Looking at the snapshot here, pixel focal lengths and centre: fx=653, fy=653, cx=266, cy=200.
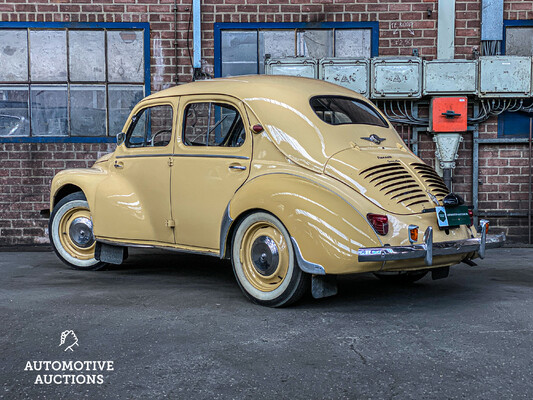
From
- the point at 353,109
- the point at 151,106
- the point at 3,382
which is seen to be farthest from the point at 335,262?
the point at 151,106

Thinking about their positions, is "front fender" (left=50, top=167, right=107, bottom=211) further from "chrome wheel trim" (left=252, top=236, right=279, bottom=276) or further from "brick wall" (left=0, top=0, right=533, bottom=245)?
"brick wall" (left=0, top=0, right=533, bottom=245)

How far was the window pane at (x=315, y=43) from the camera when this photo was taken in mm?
9914

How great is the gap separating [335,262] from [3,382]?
2.34 metres

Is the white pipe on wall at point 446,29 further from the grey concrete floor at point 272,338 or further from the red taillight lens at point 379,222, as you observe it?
the red taillight lens at point 379,222

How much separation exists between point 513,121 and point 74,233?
6.57 m

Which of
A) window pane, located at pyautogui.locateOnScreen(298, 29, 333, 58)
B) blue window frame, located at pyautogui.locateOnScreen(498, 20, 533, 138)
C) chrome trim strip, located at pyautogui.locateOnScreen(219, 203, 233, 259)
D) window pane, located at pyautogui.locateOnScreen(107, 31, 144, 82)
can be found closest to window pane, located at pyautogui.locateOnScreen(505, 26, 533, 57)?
blue window frame, located at pyautogui.locateOnScreen(498, 20, 533, 138)

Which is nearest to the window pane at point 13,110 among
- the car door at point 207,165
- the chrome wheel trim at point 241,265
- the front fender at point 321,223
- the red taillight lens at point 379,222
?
the car door at point 207,165

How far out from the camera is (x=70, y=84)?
997cm

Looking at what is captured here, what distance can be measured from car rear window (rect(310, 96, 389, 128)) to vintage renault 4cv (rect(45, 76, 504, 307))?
0.01 metres

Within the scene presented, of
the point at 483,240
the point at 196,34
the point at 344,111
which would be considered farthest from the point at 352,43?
the point at 483,240

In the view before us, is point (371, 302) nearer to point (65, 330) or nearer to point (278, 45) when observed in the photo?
point (65, 330)

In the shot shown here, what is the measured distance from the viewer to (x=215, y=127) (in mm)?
5855

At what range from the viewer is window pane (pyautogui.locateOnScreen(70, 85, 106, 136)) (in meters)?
9.98

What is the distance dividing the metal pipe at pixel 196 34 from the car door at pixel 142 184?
328cm
